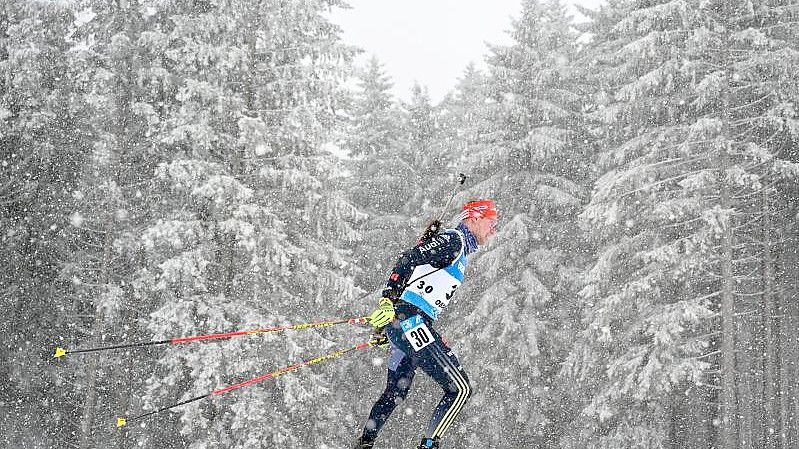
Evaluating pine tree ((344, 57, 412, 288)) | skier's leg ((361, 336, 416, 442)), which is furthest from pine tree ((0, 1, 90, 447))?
skier's leg ((361, 336, 416, 442))

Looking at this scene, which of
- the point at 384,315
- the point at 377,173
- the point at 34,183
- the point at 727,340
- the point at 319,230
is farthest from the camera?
the point at 377,173

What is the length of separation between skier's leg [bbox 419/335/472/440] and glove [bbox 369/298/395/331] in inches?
17.4

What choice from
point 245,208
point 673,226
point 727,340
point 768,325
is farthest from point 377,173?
point 727,340

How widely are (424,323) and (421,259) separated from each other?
59 cm

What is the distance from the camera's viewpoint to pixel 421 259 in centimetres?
583

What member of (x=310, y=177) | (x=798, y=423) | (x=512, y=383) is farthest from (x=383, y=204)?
(x=798, y=423)

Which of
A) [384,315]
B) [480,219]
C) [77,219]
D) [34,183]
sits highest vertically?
[480,219]

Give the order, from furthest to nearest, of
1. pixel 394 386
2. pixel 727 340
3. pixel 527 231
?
pixel 527 231 → pixel 727 340 → pixel 394 386

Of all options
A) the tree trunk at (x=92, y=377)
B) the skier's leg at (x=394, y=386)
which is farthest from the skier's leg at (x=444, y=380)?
the tree trunk at (x=92, y=377)

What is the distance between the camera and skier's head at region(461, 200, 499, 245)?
636cm

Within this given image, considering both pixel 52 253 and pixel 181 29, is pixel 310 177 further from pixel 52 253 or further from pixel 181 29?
pixel 52 253

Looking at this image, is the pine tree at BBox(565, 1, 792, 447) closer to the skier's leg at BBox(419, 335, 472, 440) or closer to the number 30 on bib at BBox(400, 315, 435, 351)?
the skier's leg at BBox(419, 335, 472, 440)

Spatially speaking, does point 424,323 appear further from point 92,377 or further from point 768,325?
point 768,325

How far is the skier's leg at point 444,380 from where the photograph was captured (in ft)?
19.6
